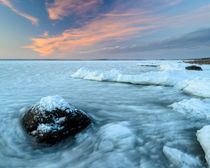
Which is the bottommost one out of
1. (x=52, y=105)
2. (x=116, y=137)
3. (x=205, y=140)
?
(x=116, y=137)

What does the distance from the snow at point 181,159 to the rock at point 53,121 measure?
5.68ft

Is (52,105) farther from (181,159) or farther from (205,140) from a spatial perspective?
(205,140)

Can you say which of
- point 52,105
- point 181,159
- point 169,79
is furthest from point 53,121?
point 169,79

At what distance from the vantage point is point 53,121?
2600 mm

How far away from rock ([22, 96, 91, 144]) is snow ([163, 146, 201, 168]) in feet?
5.68

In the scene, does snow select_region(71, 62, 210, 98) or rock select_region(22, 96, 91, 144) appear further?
snow select_region(71, 62, 210, 98)

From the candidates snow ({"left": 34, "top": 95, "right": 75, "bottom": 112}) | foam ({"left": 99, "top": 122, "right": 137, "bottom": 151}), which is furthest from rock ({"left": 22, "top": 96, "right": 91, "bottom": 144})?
foam ({"left": 99, "top": 122, "right": 137, "bottom": 151})

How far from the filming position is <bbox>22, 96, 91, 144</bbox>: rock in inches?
97.7

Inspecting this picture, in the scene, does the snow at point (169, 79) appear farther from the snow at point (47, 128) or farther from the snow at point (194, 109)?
the snow at point (47, 128)

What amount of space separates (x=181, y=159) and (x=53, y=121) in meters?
2.30

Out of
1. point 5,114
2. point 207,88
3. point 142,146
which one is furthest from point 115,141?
point 207,88

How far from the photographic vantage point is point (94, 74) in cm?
1042

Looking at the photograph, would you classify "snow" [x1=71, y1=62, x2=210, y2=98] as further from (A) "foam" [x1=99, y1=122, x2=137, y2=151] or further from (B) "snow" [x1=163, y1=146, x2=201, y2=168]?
(A) "foam" [x1=99, y1=122, x2=137, y2=151]

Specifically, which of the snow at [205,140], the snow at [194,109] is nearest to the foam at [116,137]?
the snow at [205,140]
